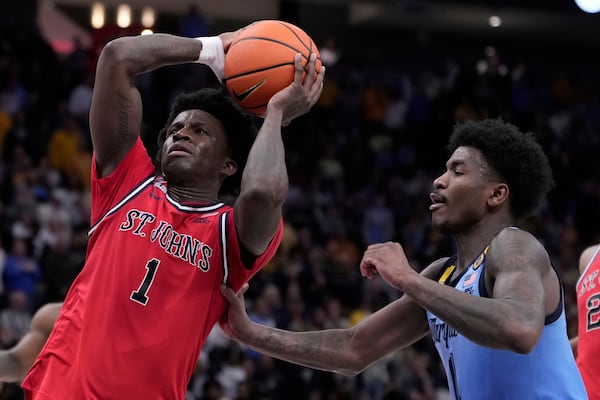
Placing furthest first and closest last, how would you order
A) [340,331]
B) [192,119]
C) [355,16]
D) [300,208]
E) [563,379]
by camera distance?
[355,16], [300,208], [340,331], [192,119], [563,379]

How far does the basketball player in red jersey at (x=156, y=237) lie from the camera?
3654 millimetres

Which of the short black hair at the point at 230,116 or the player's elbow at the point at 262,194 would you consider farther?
the short black hair at the point at 230,116

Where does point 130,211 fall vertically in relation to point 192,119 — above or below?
below

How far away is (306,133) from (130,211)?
1214cm

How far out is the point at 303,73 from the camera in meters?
3.91

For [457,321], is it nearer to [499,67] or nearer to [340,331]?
[340,331]

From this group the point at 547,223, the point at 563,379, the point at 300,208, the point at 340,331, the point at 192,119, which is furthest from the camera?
the point at 547,223

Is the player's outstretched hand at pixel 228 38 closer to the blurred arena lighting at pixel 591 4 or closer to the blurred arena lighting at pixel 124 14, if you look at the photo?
the blurred arena lighting at pixel 591 4

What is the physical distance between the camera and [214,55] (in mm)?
3990

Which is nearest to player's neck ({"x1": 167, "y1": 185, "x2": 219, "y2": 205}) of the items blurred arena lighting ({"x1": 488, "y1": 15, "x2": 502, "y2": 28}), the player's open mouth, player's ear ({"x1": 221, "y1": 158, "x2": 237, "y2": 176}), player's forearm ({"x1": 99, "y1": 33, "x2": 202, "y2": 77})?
player's ear ({"x1": 221, "y1": 158, "x2": 237, "y2": 176})

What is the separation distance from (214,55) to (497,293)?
150 cm

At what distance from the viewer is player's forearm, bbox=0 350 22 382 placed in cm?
506

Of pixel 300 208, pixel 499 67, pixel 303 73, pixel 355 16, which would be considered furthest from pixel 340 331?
pixel 355 16

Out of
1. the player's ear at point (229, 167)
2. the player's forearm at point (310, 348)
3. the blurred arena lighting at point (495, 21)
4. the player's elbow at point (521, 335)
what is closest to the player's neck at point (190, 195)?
the player's ear at point (229, 167)
